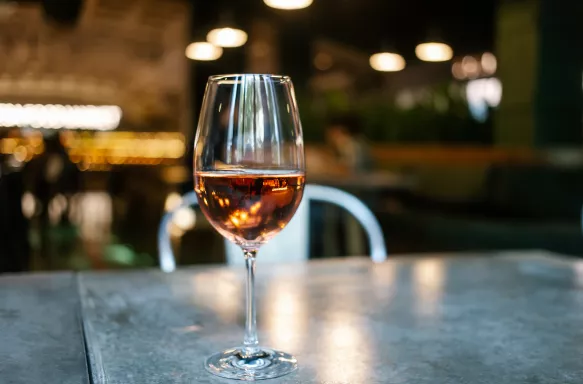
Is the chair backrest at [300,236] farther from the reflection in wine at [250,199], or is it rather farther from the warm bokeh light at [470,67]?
the warm bokeh light at [470,67]

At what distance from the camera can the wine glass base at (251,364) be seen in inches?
22.1

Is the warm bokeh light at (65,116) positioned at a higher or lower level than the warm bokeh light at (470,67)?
lower

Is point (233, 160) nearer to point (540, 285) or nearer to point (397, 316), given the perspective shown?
point (397, 316)

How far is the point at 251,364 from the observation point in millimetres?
581

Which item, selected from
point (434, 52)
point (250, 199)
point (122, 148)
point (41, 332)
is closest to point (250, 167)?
point (250, 199)

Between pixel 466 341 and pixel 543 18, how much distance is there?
23.4ft

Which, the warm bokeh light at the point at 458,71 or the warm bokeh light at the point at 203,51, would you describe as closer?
the warm bokeh light at the point at 203,51

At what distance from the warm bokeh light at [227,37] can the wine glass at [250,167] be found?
697 centimetres

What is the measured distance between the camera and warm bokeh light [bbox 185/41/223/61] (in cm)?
805

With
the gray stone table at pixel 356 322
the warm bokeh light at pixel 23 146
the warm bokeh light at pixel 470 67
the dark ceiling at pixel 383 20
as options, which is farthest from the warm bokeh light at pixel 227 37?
the gray stone table at pixel 356 322

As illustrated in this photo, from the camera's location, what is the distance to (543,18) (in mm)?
7148

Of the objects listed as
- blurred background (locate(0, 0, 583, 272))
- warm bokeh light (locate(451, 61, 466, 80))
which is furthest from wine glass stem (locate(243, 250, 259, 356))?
warm bokeh light (locate(451, 61, 466, 80))

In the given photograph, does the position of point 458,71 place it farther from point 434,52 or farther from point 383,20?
point 383,20

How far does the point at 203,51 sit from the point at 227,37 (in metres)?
0.84
